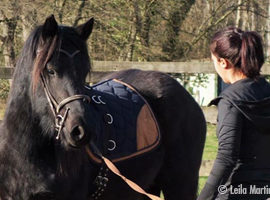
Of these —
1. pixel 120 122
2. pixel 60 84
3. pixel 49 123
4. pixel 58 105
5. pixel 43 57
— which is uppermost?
pixel 43 57

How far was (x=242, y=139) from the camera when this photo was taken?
8.34 ft

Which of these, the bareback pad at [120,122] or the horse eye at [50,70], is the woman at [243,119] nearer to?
the horse eye at [50,70]

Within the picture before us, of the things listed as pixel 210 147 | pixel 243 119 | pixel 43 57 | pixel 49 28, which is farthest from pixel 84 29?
pixel 210 147

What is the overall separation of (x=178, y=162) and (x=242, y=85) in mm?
2357

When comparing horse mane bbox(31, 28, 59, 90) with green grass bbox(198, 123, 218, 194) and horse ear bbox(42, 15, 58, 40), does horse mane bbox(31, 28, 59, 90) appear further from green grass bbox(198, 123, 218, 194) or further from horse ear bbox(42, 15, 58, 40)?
green grass bbox(198, 123, 218, 194)

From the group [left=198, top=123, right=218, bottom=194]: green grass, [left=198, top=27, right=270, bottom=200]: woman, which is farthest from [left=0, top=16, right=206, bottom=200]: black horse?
[left=198, top=123, right=218, bottom=194]: green grass

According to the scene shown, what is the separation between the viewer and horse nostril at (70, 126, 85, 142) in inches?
126

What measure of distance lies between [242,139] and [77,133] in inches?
42.6

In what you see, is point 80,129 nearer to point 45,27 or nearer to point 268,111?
point 45,27

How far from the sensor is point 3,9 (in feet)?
33.8

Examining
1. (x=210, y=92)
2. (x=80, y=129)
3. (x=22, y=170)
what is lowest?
(x=210, y=92)

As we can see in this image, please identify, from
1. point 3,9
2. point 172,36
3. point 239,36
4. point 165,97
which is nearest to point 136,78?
point 165,97

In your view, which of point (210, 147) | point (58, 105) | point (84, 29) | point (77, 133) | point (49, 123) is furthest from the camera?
point (210, 147)

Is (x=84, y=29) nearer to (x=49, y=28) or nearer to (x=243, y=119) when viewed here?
(x=49, y=28)
